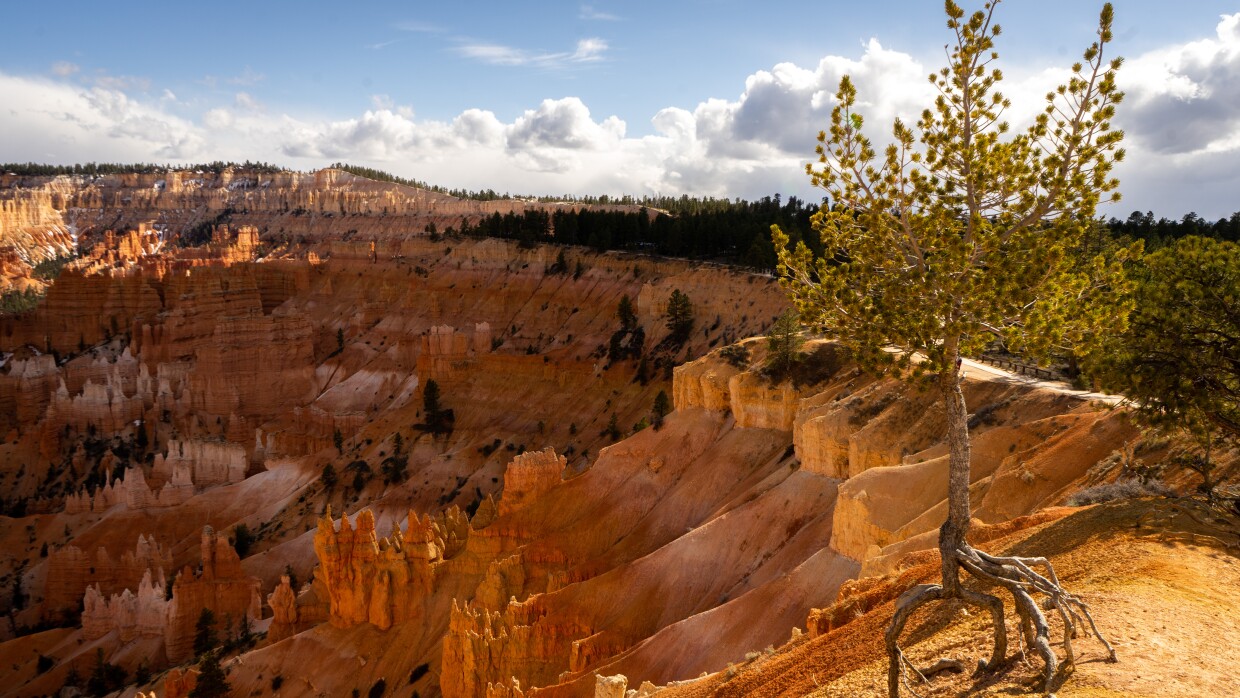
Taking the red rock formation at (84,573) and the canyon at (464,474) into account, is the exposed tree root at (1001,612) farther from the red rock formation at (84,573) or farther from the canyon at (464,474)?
the red rock formation at (84,573)

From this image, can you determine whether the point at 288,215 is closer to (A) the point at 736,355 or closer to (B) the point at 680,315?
(B) the point at 680,315

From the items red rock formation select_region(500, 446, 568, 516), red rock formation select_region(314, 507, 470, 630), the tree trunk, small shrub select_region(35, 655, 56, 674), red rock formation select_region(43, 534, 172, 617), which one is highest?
the tree trunk

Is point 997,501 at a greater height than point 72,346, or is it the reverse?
point 997,501

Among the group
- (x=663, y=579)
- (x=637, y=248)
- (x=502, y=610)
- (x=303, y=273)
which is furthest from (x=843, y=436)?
(x=303, y=273)

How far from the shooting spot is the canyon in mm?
27281

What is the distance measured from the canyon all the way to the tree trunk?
13.1 ft

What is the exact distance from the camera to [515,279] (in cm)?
8950

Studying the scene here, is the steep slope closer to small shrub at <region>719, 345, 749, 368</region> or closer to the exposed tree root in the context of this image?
the exposed tree root

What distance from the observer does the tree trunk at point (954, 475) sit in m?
11.0

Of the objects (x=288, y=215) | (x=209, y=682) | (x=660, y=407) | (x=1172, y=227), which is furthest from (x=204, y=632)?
(x=288, y=215)

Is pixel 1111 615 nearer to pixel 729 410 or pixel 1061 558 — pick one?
pixel 1061 558

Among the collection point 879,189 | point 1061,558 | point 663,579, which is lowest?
point 663,579

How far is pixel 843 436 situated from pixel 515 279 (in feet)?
202

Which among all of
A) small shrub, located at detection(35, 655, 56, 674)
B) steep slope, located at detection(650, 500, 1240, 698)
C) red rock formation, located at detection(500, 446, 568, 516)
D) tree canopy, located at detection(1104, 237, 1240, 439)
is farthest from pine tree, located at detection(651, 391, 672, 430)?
small shrub, located at detection(35, 655, 56, 674)
